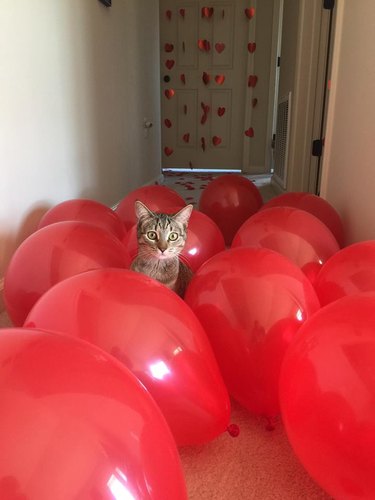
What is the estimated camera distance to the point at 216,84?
5.26 m

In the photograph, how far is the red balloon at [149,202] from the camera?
6.72 feet

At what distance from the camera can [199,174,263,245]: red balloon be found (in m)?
2.32

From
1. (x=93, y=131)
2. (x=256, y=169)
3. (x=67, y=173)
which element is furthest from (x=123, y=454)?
(x=256, y=169)

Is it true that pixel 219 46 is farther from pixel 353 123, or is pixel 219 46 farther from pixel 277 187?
pixel 353 123

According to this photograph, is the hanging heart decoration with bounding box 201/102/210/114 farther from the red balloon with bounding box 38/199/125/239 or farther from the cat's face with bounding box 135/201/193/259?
the cat's face with bounding box 135/201/193/259

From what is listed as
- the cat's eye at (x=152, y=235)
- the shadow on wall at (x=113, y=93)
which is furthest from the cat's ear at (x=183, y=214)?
the shadow on wall at (x=113, y=93)

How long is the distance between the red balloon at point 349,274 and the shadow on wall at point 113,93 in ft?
5.30

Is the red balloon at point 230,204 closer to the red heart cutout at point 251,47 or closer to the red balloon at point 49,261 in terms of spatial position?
the red balloon at point 49,261

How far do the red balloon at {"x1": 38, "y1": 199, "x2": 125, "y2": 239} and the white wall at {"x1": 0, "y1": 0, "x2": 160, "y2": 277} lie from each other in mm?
123

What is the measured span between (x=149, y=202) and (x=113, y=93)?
1.24m

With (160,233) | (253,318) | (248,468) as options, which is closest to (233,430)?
(248,468)

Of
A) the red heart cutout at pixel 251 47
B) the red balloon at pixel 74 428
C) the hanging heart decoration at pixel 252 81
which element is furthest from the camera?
the hanging heart decoration at pixel 252 81

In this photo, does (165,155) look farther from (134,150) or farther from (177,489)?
(177,489)

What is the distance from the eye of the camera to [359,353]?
63cm
